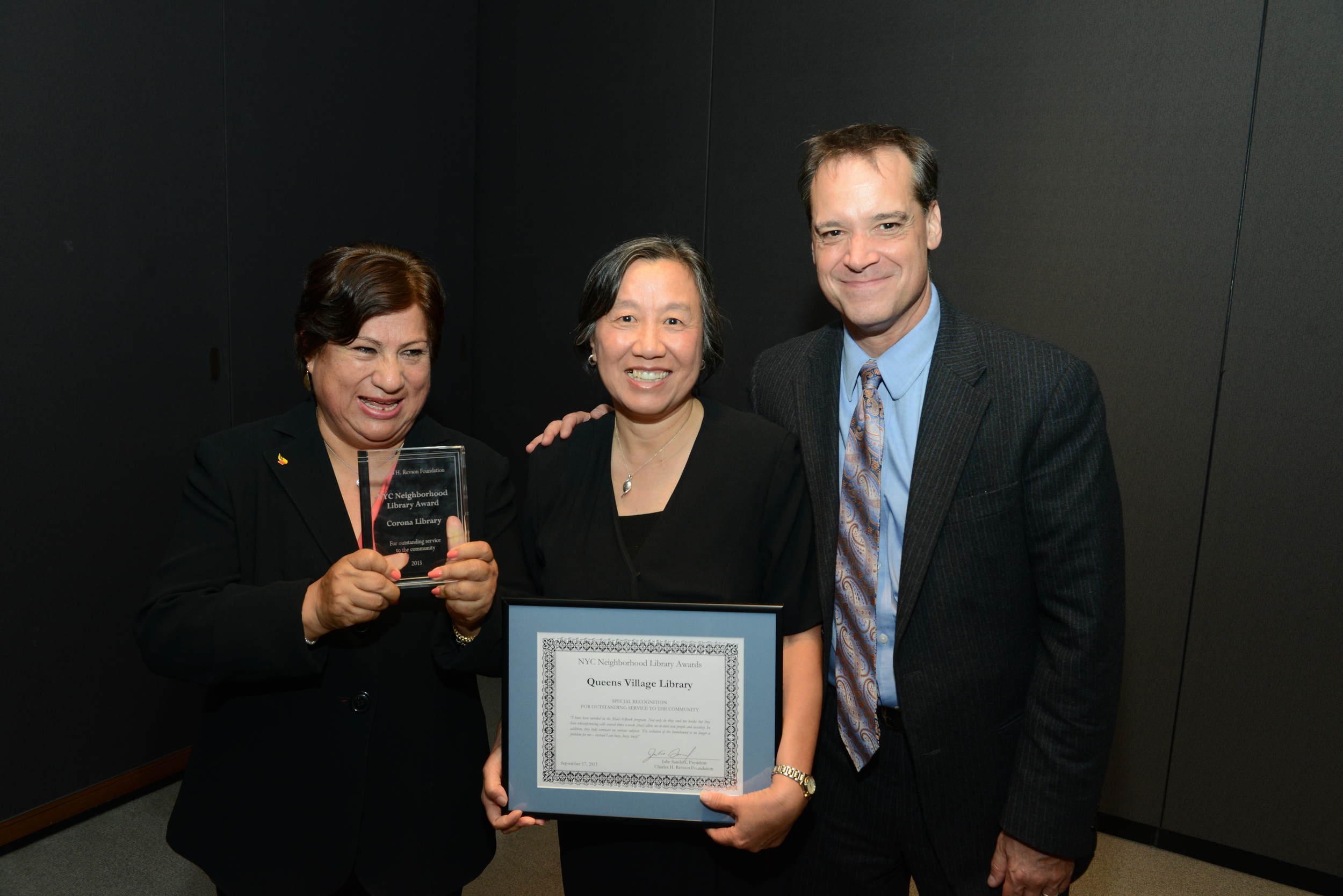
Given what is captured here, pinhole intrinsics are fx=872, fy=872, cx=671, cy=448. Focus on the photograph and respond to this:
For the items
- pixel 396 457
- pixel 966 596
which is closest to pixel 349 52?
pixel 396 457

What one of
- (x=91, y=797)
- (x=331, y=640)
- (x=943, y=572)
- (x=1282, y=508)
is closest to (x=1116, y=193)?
(x=1282, y=508)

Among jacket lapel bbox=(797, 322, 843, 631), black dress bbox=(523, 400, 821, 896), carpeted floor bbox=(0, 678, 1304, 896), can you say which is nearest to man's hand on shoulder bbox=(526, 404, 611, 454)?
black dress bbox=(523, 400, 821, 896)

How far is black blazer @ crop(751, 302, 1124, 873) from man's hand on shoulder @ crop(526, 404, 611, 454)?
500mm

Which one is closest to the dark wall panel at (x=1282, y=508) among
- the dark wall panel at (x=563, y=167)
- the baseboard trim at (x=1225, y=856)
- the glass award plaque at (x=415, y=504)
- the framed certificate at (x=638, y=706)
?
the baseboard trim at (x=1225, y=856)

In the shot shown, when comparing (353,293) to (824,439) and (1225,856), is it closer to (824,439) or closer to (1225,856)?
(824,439)

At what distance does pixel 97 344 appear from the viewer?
2932 mm

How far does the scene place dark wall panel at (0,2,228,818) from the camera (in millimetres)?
2738

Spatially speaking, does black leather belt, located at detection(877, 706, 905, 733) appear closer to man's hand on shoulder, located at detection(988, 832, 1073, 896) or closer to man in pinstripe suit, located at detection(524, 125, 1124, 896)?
man in pinstripe suit, located at detection(524, 125, 1124, 896)

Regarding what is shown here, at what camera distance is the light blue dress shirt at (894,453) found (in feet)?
5.44

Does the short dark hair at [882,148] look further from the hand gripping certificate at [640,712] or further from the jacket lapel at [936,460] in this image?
the hand gripping certificate at [640,712]

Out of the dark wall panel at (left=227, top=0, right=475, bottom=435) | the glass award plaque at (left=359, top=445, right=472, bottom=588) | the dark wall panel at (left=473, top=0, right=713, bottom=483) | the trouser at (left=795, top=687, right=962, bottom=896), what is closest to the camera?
the glass award plaque at (left=359, top=445, right=472, bottom=588)

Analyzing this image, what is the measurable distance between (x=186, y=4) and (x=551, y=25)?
1670 millimetres

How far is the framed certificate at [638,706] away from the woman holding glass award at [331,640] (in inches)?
5.6
